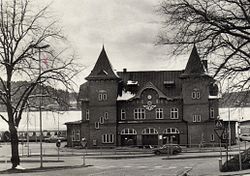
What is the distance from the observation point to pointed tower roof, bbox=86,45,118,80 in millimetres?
84637

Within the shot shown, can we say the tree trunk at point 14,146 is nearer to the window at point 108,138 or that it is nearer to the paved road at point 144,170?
the paved road at point 144,170

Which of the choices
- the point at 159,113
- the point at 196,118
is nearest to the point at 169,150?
the point at 196,118

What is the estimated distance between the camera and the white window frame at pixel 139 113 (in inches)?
3371

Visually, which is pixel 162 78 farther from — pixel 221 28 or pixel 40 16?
pixel 221 28

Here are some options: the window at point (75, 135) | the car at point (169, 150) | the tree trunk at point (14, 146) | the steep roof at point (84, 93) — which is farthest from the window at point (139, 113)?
the tree trunk at point (14, 146)

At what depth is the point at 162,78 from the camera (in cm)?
9012

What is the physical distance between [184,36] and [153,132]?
61.2 metres

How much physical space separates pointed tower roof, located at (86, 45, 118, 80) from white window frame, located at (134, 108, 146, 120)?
706 centimetres

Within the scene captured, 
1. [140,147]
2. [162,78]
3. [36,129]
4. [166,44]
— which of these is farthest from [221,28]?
[36,129]

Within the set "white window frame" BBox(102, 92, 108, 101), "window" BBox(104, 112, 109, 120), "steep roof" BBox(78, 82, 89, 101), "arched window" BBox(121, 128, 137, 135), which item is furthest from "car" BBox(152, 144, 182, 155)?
"steep roof" BBox(78, 82, 89, 101)

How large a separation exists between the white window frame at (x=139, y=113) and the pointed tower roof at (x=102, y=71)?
278 inches

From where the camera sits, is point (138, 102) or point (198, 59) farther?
point (138, 102)

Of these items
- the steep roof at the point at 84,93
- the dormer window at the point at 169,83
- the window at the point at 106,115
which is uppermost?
the dormer window at the point at 169,83

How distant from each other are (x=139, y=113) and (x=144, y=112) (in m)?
0.91
